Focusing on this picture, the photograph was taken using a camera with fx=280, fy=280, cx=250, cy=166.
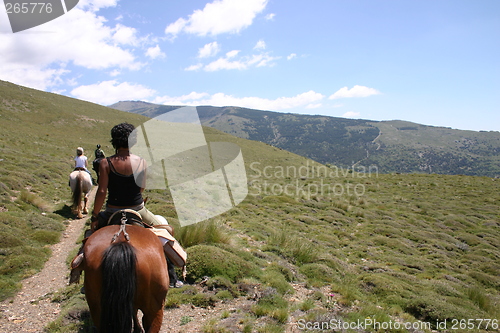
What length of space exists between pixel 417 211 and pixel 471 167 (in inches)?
8732

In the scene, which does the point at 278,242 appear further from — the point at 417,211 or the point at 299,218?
the point at 417,211

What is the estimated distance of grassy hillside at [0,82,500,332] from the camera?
226 inches

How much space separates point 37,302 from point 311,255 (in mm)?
7061

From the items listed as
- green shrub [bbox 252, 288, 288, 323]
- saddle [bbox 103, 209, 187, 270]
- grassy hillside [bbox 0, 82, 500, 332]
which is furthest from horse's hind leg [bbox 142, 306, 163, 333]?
green shrub [bbox 252, 288, 288, 323]

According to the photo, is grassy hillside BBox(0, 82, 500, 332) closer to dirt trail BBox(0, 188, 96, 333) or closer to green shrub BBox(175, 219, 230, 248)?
green shrub BBox(175, 219, 230, 248)

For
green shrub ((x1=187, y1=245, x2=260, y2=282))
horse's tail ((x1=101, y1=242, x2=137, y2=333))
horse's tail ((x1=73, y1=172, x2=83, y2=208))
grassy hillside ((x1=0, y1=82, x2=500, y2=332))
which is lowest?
grassy hillside ((x1=0, y1=82, x2=500, y2=332))

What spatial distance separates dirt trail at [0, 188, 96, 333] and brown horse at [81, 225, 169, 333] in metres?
2.66

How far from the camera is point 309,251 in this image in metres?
9.09

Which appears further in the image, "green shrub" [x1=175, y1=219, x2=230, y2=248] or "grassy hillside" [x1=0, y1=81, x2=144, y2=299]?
"green shrub" [x1=175, y1=219, x2=230, y2=248]

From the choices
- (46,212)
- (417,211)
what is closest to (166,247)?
(46,212)

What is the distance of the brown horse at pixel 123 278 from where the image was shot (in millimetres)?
2838

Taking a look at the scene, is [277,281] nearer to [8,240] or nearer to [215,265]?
[215,265]

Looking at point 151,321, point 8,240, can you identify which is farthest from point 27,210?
point 151,321

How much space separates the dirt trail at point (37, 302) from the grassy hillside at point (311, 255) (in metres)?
0.25
